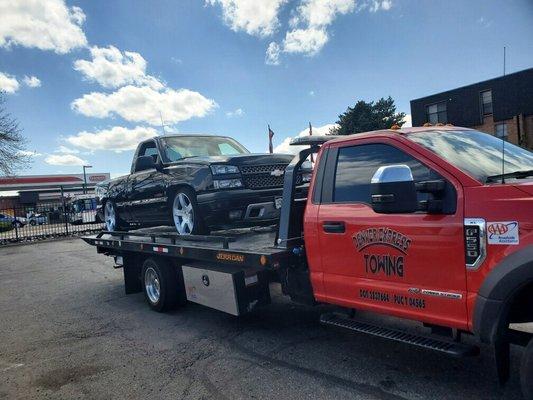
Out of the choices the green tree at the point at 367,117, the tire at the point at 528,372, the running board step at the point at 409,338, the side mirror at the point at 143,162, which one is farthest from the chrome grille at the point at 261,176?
the green tree at the point at 367,117

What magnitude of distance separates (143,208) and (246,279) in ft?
9.35

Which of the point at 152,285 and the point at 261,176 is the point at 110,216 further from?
the point at 261,176

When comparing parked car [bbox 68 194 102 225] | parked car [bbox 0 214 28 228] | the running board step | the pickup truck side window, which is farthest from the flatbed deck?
parked car [bbox 68 194 102 225]

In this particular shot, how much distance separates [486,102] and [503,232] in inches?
1000

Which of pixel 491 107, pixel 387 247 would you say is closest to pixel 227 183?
pixel 387 247

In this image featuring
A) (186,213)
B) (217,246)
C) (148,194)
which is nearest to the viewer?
(217,246)

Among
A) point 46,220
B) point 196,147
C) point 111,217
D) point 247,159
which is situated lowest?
point 46,220

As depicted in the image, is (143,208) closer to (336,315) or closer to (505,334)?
(336,315)

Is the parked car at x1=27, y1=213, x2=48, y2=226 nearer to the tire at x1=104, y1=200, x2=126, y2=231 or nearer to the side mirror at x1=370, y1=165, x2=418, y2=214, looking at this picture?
the tire at x1=104, y1=200, x2=126, y2=231

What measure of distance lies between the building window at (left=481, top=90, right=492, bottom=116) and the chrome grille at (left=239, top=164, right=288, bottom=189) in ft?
75.5

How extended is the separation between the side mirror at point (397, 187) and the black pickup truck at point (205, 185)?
190 centimetres

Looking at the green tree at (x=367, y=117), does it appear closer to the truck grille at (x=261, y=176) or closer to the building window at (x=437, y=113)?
the building window at (x=437, y=113)

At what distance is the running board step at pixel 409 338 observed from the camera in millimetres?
3000

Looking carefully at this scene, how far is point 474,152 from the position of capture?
3.44 metres
